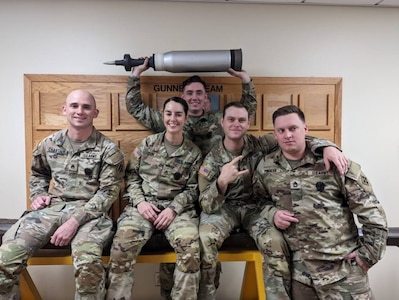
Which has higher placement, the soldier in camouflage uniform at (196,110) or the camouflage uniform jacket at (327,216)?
the soldier in camouflage uniform at (196,110)

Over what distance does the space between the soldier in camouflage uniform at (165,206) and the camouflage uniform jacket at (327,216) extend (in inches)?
22.3

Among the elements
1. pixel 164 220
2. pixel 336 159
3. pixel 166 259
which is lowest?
pixel 166 259

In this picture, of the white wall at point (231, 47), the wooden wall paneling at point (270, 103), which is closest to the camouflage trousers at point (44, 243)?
the white wall at point (231, 47)

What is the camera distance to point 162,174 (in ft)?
7.37

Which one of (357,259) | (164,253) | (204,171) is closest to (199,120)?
(204,171)

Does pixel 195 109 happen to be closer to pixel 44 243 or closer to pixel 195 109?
pixel 195 109

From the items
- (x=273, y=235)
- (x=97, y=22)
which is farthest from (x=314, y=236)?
(x=97, y=22)

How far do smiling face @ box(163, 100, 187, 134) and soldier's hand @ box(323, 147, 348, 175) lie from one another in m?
0.89

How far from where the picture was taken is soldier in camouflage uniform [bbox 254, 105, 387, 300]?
179cm

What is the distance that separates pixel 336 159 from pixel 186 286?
1059mm

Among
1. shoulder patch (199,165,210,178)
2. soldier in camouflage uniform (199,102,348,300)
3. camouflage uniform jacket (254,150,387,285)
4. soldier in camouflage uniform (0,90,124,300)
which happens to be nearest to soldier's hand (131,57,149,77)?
soldier in camouflage uniform (0,90,124,300)

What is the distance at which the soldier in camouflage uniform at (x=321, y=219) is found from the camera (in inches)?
70.6

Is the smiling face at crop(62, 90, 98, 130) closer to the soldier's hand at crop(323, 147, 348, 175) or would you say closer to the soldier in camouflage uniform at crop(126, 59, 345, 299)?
the soldier in camouflage uniform at crop(126, 59, 345, 299)

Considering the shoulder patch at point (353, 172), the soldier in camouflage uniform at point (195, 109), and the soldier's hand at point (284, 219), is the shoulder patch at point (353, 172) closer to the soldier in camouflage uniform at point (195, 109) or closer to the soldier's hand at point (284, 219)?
the soldier's hand at point (284, 219)
